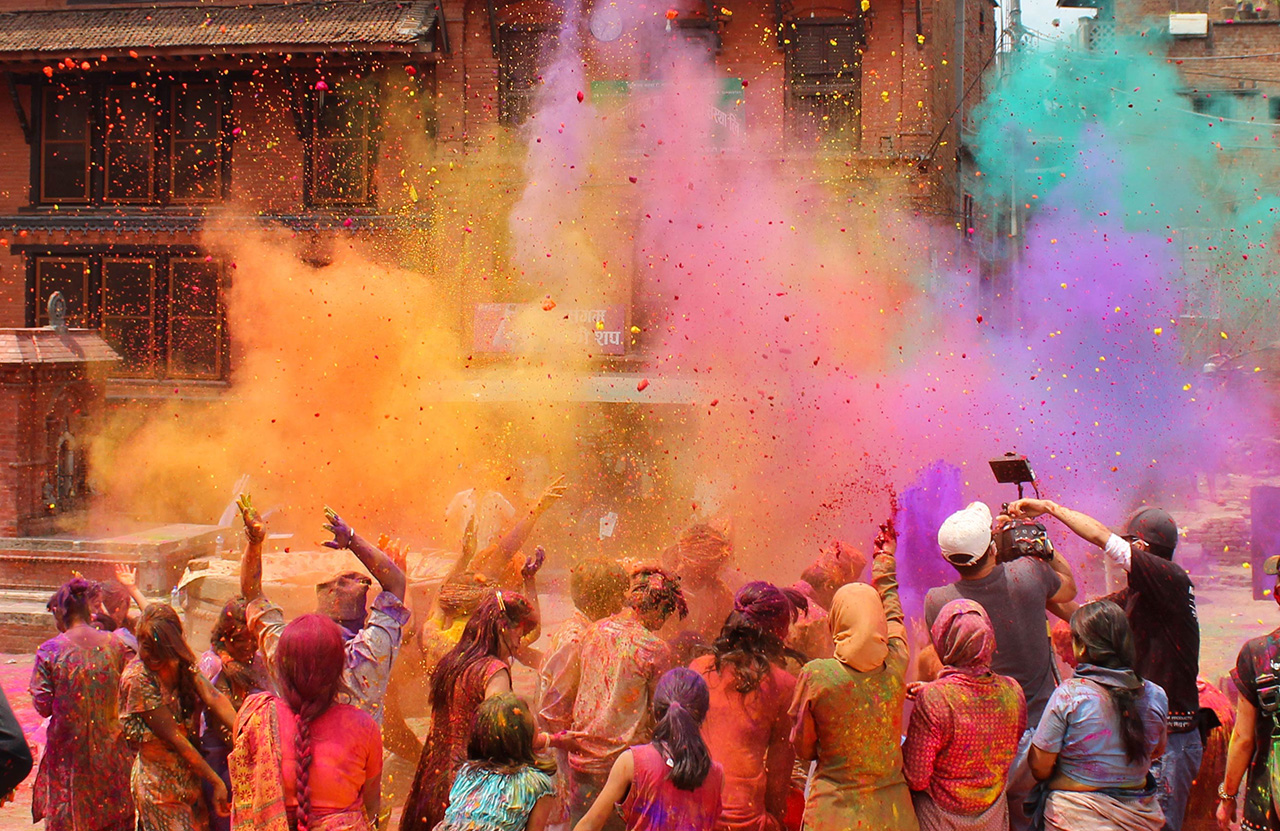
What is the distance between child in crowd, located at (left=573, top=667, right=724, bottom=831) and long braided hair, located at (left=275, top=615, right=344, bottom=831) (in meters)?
0.93

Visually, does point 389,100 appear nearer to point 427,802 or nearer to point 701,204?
point 701,204

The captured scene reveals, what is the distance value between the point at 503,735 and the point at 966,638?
1552 millimetres

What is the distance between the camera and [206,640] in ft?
27.6

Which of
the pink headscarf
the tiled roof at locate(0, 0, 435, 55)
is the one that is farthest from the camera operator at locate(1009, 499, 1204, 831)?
the tiled roof at locate(0, 0, 435, 55)

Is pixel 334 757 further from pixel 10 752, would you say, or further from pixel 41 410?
pixel 41 410

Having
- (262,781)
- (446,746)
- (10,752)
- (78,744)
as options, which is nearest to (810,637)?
(446,746)

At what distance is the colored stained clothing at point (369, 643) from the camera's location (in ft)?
13.8

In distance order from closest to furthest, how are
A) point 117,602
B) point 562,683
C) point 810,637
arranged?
point 562,683
point 810,637
point 117,602

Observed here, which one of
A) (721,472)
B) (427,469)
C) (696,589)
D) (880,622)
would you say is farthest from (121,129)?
(880,622)

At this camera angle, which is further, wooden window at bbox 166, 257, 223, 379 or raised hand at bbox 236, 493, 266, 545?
wooden window at bbox 166, 257, 223, 379

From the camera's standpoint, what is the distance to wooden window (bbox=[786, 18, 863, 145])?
50.1 ft

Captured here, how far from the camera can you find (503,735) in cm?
327

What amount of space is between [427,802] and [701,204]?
1202 cm

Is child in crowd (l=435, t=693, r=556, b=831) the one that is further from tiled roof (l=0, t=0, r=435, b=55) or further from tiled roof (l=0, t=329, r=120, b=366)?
tiled roof (l=0, t=0, r=435, b=55)
